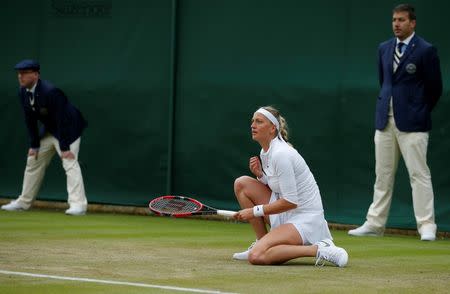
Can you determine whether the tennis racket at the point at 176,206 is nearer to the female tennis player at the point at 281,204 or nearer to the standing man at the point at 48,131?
the female tennis player at the point at 281,204

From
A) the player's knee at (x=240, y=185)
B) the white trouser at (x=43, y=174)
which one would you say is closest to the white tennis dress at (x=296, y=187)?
the player's knee at (x=240, y=185)

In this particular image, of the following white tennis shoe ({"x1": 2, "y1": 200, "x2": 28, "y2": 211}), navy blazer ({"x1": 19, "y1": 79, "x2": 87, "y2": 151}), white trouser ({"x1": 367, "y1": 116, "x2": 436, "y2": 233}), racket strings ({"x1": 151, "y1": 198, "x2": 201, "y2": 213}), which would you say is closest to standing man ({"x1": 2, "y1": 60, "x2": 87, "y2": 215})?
navy blazer ({"x1": 19, "y1": 79, "x2": 87, "y2": 151})

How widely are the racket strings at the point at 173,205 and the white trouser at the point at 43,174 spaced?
493 cm

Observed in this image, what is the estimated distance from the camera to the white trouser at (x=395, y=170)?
35.3 feet

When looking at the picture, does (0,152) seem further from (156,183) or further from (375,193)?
(375,193)

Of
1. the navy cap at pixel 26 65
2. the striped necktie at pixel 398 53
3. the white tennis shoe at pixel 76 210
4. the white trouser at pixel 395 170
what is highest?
the striped necktie at pixel 398 53

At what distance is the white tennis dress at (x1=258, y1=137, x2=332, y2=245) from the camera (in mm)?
7762

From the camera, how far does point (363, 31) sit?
12.2m

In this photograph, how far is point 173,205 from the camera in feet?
26.8

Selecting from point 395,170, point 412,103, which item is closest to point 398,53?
point 412,103

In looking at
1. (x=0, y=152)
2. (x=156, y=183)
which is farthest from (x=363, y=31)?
(x=0, y=152)

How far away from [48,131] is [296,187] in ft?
19.2

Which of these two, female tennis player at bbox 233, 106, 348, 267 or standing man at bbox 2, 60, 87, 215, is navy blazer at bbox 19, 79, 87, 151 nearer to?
standing man at bbox 2, 60, 87, 215

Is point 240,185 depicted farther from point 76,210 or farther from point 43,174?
point 43,174
